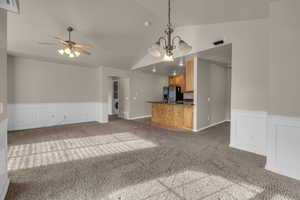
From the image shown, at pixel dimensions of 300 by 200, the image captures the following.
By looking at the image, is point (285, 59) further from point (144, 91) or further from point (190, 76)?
point (144, 91)

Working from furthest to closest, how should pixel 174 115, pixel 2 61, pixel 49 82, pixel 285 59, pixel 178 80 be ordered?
pixel 178 80, pixel 49 82, pixel 174 115, pixel 285 59, pixel 2 61

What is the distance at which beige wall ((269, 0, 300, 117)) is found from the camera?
2.02 m

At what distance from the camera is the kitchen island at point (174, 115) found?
4.75m

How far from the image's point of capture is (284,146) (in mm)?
2141

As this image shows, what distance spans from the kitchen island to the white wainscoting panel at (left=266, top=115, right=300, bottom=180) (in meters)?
2.45

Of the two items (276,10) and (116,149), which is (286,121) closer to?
(276,10)

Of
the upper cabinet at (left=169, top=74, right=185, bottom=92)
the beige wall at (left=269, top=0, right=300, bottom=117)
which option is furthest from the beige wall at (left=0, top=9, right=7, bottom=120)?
the upper cabinet at (left=169, top=74, right=185, bottom=92)

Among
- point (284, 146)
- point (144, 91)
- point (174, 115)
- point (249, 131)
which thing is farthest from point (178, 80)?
point (284, 146)

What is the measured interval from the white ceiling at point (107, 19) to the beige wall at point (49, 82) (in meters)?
0.60

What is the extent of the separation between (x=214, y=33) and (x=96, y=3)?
115 inches

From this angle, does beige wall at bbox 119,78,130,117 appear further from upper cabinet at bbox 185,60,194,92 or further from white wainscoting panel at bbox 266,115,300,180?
white wainscoting panel at bbox 266,115,300,180

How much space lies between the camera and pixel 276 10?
85.8 inches

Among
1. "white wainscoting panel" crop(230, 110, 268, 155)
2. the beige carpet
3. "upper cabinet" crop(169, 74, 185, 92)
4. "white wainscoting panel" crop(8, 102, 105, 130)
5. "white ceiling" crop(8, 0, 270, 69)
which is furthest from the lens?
"upper cabinet" crop(169, 74, 185, 92)

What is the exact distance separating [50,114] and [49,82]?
1.27 m
